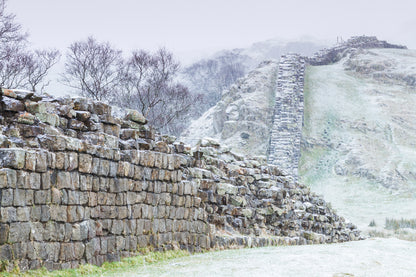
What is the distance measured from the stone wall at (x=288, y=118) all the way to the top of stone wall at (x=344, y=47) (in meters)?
15.0

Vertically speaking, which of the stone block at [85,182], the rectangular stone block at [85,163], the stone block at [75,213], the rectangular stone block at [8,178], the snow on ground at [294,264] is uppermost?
the rectangular stone block at [85,163]

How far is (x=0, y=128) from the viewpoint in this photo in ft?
34.2

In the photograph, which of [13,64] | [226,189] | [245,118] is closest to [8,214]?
[226,189]

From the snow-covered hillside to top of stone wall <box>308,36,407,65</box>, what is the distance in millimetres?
5355

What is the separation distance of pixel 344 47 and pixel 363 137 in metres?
28.3

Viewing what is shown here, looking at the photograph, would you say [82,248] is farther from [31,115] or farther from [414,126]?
[414,126]

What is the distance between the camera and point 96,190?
11.5 m

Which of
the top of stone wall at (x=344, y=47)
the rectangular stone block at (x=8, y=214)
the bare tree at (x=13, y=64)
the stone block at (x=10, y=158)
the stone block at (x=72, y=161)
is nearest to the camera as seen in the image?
the rectangular stone block at (x=8, y=214)

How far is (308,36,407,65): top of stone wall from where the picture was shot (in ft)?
225

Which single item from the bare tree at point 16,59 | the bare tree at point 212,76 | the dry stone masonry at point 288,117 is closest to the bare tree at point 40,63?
the bare tree at point 16,59

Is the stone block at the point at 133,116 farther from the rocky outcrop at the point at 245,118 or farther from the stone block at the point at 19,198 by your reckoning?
the rocky outcrop at the point at 245,118

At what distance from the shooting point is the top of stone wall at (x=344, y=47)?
→ 2694 inches

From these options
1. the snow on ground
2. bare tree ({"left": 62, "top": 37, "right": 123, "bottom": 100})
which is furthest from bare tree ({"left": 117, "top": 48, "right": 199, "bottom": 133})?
the snow on ground

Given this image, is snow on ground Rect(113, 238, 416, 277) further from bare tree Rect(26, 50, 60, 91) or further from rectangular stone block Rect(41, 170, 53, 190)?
bare tree Rect(26, 50, 60, 91)
